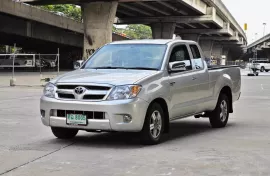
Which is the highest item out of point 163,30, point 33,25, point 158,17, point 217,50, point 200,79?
point 158,17

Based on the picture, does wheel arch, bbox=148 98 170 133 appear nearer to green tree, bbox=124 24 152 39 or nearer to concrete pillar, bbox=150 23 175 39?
concrete pillar, bbox=150 23 175 39

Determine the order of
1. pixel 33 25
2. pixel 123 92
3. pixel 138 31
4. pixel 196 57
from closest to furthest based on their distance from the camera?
pixel 123 92, pixel 196 57, pixel 33 25, pixel 138 31

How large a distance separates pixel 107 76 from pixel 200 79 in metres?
2.33

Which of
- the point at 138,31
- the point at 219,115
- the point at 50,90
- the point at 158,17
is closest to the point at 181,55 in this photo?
the point at 219,115

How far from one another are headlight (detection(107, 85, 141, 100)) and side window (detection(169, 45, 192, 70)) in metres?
1.54

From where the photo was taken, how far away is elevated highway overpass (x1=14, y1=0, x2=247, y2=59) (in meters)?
38.6

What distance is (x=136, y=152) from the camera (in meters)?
7.48

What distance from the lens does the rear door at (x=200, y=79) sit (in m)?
9.59

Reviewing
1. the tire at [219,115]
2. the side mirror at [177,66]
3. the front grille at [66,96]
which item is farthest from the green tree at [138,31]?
the front grille at [66,96]

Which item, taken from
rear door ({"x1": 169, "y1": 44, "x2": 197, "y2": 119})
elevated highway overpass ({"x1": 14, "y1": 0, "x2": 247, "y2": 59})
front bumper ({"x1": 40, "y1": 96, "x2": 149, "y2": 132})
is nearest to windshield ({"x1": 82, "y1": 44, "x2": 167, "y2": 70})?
rear door ({"x1": 169, "y1": 44, "x2": 197, "y2": 119})

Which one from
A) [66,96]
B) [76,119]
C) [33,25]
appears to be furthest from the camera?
[33,25]

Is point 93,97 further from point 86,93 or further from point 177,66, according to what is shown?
point 177,66

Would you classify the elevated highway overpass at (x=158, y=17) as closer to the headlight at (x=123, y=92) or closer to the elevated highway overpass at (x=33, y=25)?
the elevated highway overpass at (x=33, y=25)

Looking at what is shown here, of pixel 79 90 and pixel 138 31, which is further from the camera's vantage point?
pixel 138 31
